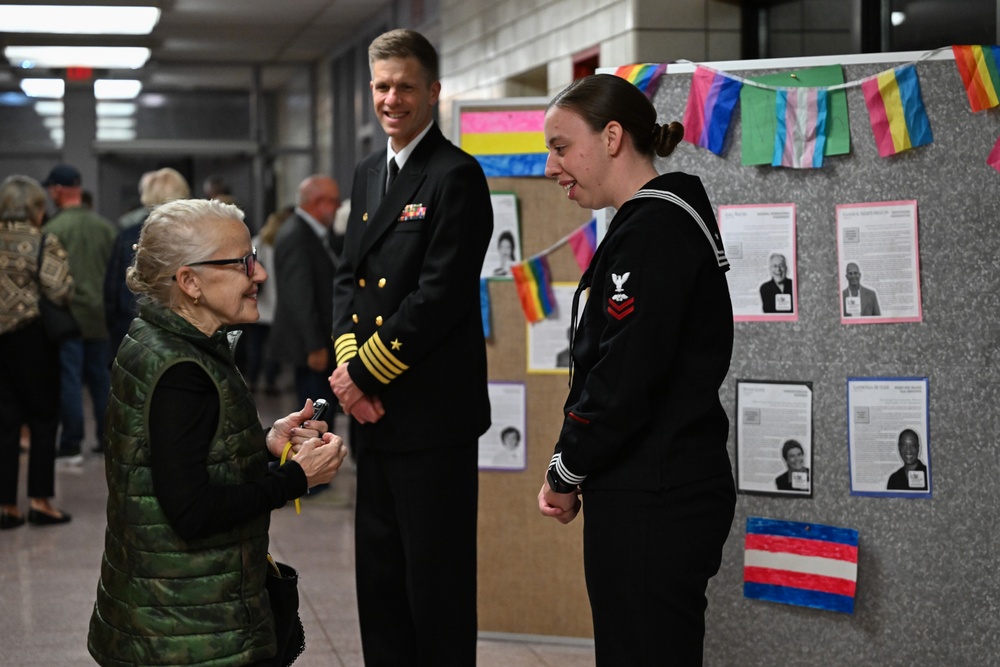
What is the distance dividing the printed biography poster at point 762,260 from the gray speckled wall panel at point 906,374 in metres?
0.03

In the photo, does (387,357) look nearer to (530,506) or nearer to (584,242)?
(584,242)

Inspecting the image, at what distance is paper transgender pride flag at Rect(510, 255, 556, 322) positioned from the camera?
384 centimetres

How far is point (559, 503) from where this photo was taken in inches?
88.3

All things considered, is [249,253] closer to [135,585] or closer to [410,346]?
[135,585]

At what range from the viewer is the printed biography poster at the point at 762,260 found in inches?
118

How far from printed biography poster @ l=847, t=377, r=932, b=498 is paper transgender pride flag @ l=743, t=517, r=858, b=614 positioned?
0.46 ft

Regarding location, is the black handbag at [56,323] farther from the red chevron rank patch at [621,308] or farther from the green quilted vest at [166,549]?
the red chevron rank patch at [621,308]

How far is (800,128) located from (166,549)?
1.81 metres

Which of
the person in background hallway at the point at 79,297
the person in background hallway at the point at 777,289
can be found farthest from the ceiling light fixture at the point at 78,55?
the person in background hallway at the point at 777,289

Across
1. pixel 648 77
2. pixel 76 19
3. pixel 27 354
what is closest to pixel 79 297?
pixel 27 354

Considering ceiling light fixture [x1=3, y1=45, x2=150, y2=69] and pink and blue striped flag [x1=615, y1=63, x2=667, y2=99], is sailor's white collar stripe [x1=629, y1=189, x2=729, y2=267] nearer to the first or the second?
pink and blue striped flag [x1=615, y1=63, x2=667, y2=99]

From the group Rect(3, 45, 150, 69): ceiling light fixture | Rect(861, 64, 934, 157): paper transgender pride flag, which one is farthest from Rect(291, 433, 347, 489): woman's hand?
Rect(3, 45, 150, 69): ceiling light fixture

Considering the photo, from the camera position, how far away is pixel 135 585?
6.49ft

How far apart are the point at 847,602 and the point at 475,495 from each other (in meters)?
0.93
